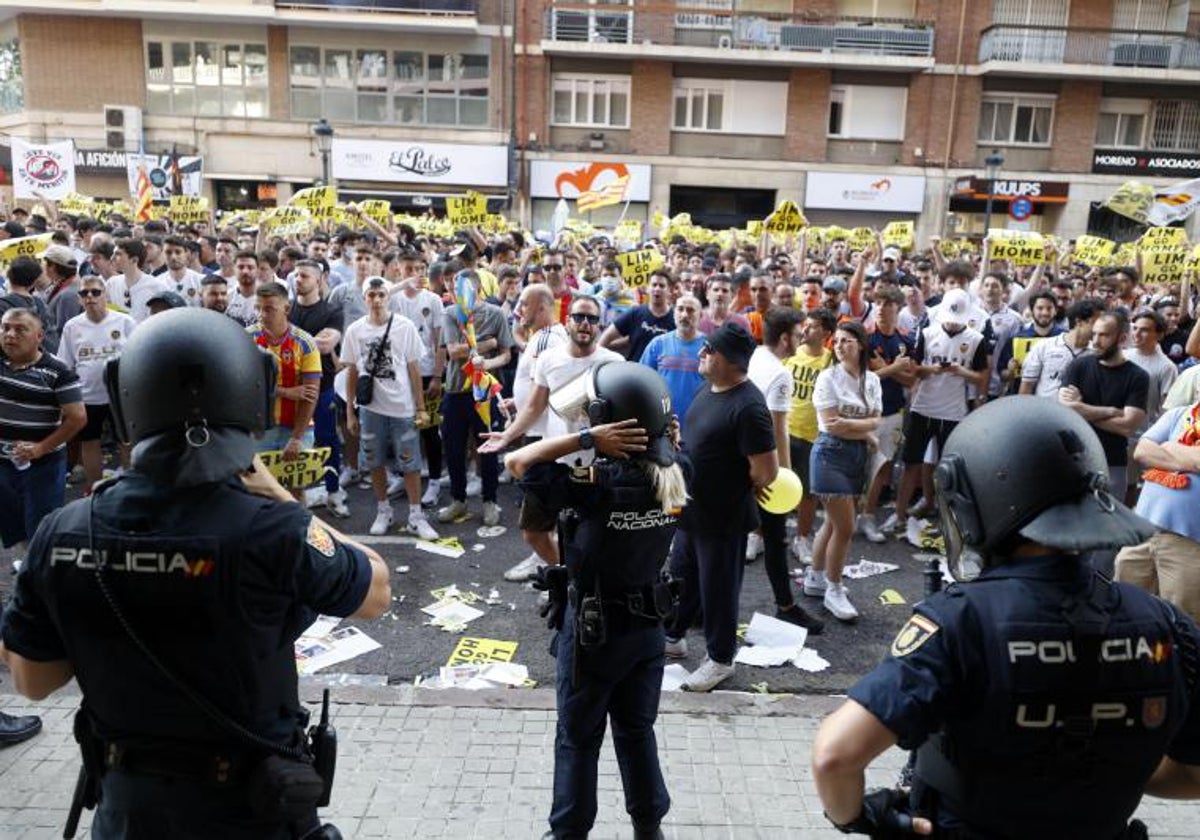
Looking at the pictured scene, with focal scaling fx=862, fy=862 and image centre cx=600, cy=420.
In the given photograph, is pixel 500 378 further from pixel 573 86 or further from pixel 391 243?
pixel 573 86

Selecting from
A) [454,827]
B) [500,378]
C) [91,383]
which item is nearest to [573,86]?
[500,378]

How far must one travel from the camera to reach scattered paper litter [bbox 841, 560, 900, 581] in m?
6.61

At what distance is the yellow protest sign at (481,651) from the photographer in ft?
16.8

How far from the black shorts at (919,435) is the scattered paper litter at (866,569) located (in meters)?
1.10

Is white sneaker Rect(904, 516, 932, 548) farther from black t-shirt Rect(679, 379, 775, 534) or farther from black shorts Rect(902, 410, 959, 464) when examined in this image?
black t-shirt Rect(679, 379, 775, 534)

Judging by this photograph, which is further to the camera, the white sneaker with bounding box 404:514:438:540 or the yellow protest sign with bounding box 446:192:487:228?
the yellow protest sign with bounding box 446:192:487:228

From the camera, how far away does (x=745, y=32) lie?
28531 millimetres

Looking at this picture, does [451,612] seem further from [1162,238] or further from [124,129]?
[124,129]

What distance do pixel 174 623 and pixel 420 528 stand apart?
205 inches

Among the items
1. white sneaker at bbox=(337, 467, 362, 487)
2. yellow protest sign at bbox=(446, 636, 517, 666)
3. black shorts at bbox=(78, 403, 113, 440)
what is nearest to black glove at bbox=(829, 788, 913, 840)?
yellow protest sign at bbox=(446, 636, 517, 666)

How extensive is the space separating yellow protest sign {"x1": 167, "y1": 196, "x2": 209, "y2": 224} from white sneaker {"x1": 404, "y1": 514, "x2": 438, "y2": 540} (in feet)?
32.5

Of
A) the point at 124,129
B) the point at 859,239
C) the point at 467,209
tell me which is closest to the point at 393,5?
the point at 124,129

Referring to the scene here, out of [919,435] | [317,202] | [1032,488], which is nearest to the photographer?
[1032,488]

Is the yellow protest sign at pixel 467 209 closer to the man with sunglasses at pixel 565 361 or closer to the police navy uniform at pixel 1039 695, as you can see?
the man with sunglasses at pixel 565 361
